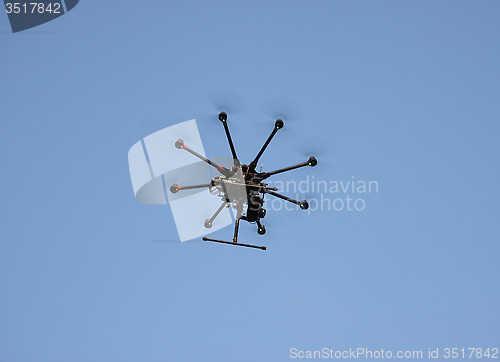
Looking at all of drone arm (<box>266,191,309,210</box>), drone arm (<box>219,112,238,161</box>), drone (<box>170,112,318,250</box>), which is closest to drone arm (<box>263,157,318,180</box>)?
drone (<box>170,112,318,250</box>)

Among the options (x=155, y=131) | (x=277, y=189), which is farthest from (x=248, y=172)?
(x=155, y=131)

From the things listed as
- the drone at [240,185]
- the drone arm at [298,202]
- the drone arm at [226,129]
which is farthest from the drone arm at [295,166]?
the drone arm at [226,129]

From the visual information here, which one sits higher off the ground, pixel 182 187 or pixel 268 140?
pixel 268 140

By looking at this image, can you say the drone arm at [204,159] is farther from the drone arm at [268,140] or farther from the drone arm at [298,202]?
the drone arm at [298,202]

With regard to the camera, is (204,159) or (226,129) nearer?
(226,129)

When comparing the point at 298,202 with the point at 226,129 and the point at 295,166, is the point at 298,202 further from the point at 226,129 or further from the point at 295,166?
the point at 226,129

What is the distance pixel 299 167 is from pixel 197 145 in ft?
8.70

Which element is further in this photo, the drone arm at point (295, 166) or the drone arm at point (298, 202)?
the drone arm at point (298, 202)

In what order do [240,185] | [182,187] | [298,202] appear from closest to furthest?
1. [240,185]
2. [182,187]
3. [298,202]

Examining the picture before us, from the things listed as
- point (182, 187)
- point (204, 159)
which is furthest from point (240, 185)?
point (182, 187)

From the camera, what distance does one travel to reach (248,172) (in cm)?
1138

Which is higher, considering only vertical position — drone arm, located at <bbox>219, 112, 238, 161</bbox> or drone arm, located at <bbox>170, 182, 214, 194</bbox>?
drone arm, located at <bbox>219, 112, 238, 161</bbox>

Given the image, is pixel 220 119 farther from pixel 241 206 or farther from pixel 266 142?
pixel 241 206

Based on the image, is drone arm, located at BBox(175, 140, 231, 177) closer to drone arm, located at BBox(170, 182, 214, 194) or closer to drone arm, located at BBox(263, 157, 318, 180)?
drone arm, located at BBox(170, 182, 214, 194)
